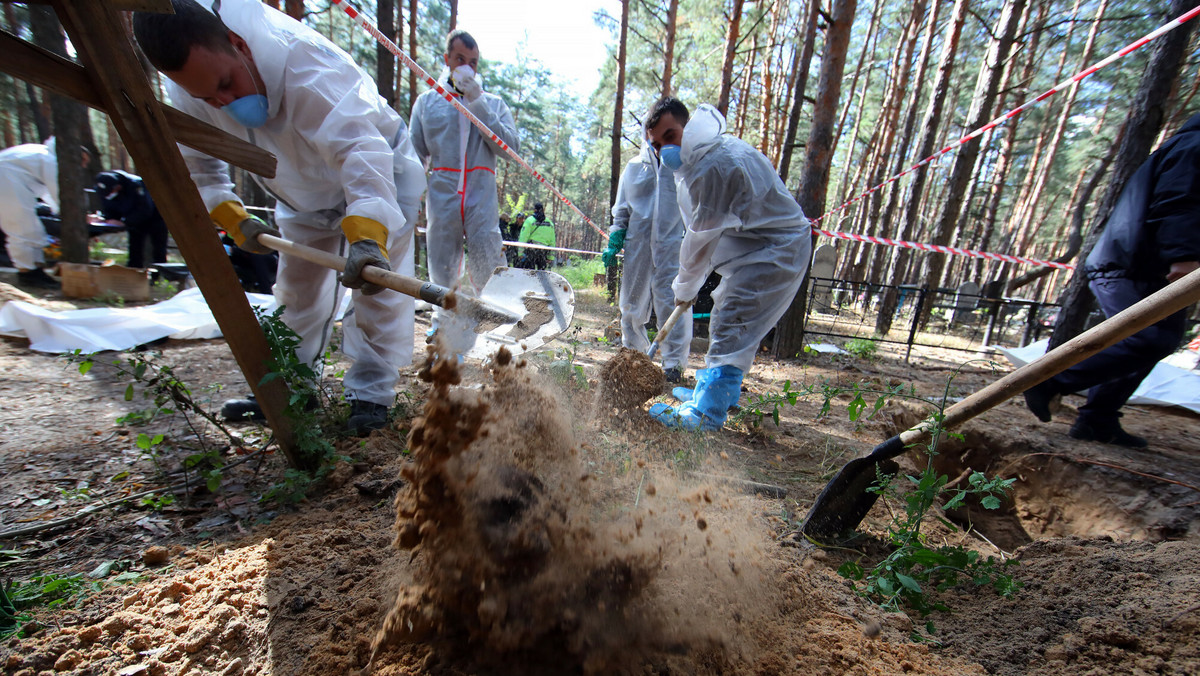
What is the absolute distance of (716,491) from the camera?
2.02 m

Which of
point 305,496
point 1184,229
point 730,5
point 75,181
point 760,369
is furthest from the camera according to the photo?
point 730,5

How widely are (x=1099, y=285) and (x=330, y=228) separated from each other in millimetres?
4611

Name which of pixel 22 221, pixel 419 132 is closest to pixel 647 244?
pixel 419 132

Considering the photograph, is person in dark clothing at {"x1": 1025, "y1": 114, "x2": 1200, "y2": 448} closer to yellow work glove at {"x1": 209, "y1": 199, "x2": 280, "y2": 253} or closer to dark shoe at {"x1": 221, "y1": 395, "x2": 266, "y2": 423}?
yellow work glove at {"x1": 209, "y1": 199, "x2": 280, "y2": 253}

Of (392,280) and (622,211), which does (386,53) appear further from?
(392,280)

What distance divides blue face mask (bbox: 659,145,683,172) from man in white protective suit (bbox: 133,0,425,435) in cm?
161

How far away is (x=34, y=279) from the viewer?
18.0 feet

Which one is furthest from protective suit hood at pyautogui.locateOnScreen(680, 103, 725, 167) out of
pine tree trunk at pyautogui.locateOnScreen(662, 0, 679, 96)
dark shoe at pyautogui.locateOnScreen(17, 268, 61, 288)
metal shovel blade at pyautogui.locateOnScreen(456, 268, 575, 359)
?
pine tree trunk at pyautogui.locateOnScreen(662, 0, 679, 96)

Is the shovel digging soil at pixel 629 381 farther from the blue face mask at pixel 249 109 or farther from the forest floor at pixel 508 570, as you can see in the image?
the blue face mask at pixel 249 109

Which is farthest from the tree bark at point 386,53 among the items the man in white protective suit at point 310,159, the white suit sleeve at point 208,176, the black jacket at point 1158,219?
the black jacket at point 1158,219

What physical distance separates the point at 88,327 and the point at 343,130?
3.22m

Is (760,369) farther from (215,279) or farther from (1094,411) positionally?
(215,279)

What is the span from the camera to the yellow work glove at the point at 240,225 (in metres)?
2.27

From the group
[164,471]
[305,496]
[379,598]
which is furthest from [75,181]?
[379,598]
